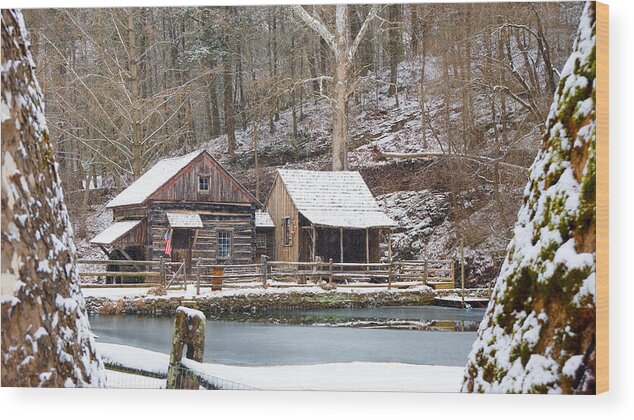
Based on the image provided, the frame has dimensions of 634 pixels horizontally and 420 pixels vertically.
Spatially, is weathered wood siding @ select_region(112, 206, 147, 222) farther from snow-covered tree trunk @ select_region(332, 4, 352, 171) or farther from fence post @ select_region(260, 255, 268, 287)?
snow-covered tree trunk @ select_region(332, 4, 352, 171)

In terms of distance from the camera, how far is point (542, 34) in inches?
222

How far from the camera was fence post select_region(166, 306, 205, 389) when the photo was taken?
5703mm

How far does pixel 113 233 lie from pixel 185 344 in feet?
3.63

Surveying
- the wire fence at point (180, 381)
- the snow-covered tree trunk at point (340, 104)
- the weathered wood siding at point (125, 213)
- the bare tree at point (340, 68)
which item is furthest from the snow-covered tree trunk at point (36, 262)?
the snow-covered tree trunk at point (340, 104)

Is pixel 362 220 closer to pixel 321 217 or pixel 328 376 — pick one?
pixel 321 217

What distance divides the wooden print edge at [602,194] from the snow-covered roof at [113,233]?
11.9 feet

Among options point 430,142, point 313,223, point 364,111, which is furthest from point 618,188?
point 313,223

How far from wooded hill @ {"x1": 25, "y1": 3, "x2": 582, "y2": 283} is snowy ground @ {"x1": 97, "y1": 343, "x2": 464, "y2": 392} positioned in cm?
94

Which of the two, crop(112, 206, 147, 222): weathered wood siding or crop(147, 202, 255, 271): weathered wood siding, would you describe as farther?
crop(147, 202, 255, 271): weathered wood siding

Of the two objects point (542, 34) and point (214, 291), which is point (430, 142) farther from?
point (214, 291)

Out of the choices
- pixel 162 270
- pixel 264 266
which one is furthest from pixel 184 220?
pixel 264 266

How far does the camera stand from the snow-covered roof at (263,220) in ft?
20.4

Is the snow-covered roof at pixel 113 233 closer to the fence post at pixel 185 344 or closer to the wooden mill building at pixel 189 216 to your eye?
the wooden mill building at pixel 189 216

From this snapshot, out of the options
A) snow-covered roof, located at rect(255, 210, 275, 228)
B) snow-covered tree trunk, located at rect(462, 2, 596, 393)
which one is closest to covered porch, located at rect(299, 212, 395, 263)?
snow-covered roof, located at rect(255, 210, 275, 228)
